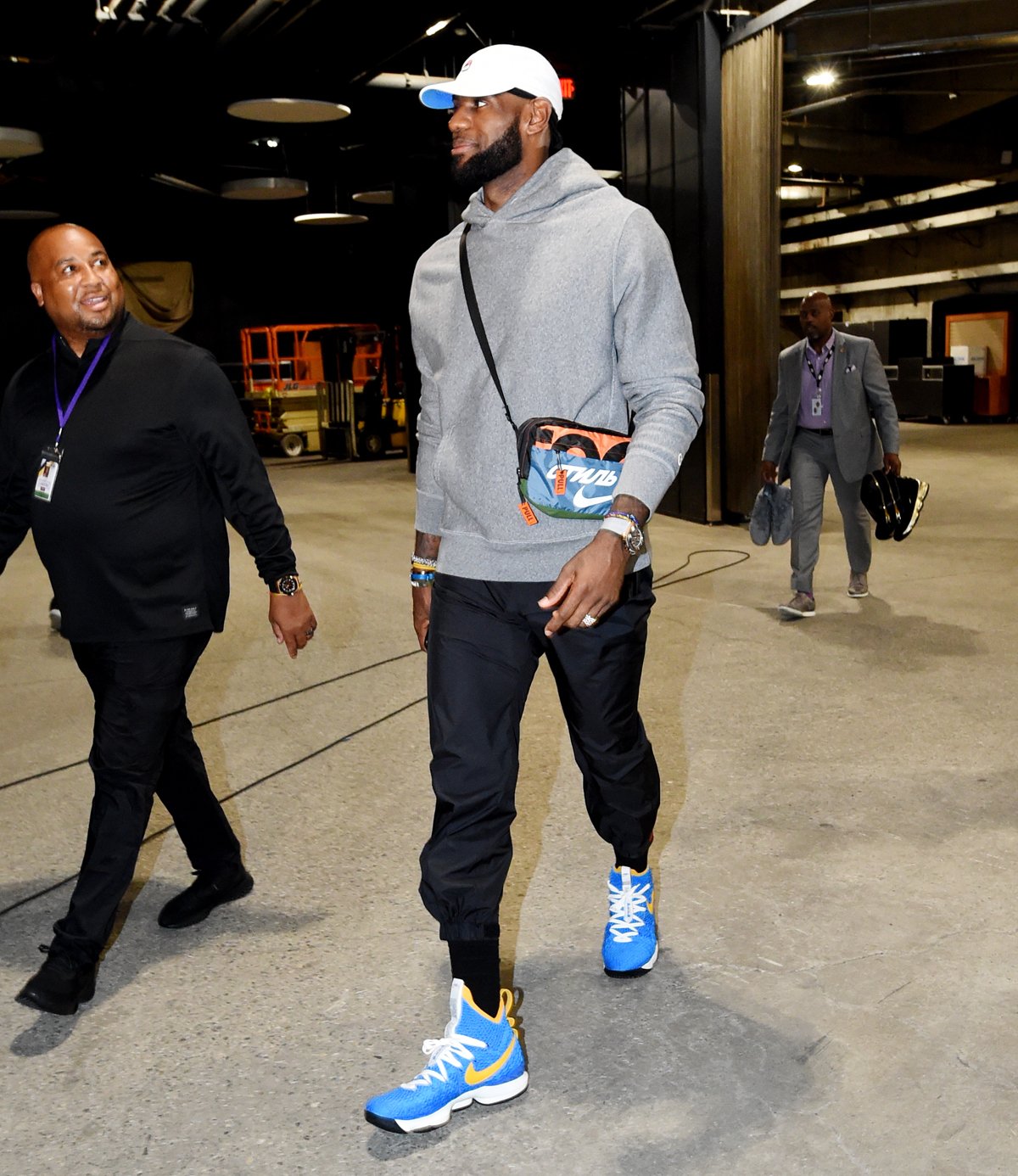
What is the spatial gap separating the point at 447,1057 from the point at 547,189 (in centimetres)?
153

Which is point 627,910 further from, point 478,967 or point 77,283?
point 77,283

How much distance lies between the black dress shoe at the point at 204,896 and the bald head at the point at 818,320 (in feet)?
14.5

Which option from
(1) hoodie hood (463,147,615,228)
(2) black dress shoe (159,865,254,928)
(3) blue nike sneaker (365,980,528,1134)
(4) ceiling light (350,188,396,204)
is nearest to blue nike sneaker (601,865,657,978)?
(3) blue nike sneaker (365,980,528,1134)

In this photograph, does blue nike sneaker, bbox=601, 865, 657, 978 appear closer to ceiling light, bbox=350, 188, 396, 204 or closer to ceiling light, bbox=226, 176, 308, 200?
ceiling light, bbox=226, 176, 308, 200

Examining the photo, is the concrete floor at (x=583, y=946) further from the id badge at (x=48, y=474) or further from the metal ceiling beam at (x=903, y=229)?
the metal ceiling beam at (x=903, y=229)

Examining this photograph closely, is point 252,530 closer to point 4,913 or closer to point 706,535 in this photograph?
point 4,913

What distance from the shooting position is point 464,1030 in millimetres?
2146

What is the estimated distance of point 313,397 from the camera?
20.0 m

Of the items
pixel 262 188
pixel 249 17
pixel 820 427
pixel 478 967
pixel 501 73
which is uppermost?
pixel 249 17

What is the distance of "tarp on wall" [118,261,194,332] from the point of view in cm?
2409

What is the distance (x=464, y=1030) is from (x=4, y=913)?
154 centimetres

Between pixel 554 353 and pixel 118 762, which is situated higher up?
pixel 554 353

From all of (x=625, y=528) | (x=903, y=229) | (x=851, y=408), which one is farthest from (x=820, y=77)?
(x=903, y=229)

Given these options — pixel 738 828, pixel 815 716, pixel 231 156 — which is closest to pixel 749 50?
pixel 815 716
